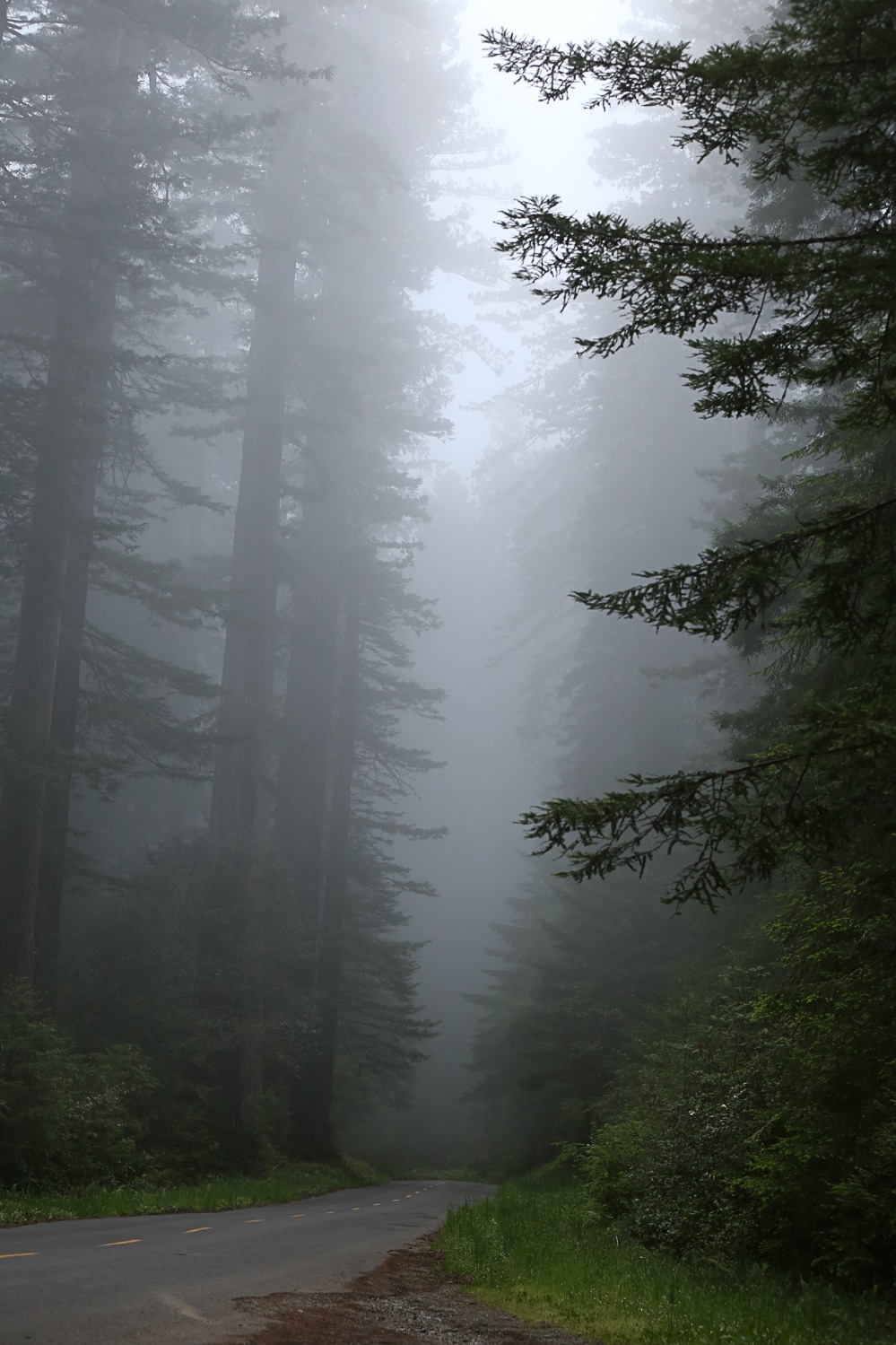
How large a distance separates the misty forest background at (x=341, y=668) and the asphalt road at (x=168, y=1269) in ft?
9.99

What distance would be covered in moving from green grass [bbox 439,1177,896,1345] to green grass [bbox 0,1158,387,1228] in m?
4.53

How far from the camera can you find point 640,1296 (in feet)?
24.5

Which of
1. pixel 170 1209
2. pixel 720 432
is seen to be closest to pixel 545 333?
pixel 720 432

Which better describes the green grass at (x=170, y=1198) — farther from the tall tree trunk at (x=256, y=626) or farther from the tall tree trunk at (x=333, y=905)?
the tall tree trunk at (x=333, y=905)

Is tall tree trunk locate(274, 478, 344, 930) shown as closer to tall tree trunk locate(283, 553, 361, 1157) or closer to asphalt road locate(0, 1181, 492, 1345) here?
tall tree trunk locate(283, 553, 361, 1157)

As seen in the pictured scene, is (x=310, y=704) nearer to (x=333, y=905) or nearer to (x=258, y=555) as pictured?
(x=258, y=555)

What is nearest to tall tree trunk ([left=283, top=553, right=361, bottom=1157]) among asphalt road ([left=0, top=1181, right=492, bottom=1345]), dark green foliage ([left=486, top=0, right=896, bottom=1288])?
asphalt road ([left=0, top=1181, right=492, bottom=1345])

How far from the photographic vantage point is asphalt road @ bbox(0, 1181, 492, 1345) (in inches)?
235

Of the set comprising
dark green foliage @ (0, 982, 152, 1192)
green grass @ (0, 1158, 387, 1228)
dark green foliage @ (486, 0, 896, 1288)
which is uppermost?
dark green foliage @ (486, 0, 896, 1288)

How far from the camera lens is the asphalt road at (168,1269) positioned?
598cm

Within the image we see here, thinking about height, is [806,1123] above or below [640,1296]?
above

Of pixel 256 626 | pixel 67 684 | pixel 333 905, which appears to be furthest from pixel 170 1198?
pixel 256 626

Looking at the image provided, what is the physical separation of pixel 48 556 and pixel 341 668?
14692mm

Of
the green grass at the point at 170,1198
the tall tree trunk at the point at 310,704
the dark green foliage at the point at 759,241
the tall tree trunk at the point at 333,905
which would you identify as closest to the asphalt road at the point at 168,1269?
the green grass at the point at 170,1198
